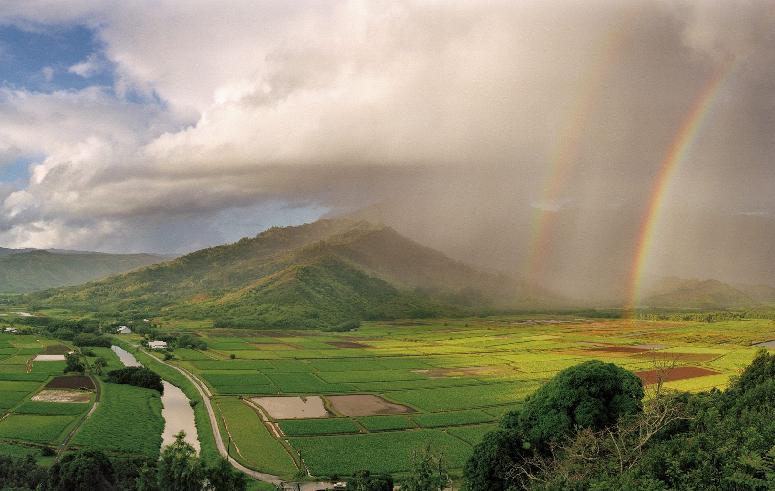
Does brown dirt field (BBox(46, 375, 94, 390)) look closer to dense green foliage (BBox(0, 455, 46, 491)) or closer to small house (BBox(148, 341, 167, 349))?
dense green foliage (BBox(0, 455, 46, 491))

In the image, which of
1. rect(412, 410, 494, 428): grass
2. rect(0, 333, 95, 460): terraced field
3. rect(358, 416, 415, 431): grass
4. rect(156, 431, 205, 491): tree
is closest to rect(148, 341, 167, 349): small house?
rect(0, 333, 95, 460): terraced field

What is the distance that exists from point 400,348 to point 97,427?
89.4 meters

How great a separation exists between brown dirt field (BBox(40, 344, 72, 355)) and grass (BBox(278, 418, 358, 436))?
83.0 metres

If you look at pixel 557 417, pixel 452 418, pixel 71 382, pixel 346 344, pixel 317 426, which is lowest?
pixel 452 418

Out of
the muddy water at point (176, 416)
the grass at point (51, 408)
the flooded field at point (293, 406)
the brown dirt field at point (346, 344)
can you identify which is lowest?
the muddy water at point (176, 416)

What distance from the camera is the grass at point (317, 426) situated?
65750mm

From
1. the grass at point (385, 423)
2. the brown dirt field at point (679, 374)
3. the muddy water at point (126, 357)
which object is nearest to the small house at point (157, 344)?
the muddy water at point (126, 357)

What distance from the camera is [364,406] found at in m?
80.1

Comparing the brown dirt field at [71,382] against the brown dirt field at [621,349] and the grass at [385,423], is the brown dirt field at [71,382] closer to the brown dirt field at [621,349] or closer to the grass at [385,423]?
the grass at [385,423]

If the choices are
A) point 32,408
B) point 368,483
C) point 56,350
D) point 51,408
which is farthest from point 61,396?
point 368,483

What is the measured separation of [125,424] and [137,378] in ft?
80.3

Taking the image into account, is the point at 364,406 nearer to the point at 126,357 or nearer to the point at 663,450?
the point at 663,450

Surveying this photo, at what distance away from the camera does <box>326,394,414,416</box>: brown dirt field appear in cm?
7606

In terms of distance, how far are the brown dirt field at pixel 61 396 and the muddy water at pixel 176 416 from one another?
11541 millimetres
